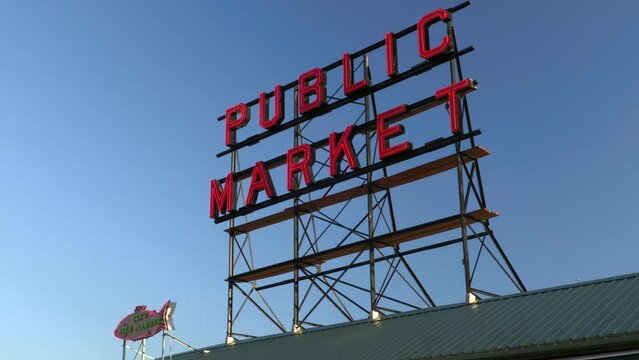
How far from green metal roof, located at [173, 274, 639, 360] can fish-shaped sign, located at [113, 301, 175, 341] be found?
4515 mm

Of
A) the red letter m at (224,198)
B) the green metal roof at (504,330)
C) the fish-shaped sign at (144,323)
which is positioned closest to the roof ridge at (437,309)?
the green metal roof at (504,330)

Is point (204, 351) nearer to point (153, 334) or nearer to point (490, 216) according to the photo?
point (153, 334)

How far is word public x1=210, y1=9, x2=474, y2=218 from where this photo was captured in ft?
111

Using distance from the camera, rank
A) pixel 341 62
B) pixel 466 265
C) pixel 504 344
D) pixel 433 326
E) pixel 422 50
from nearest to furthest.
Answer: pixel 504 344, pixel 433 326, pixel 466 265, pixel 422 50, pixel 341 62

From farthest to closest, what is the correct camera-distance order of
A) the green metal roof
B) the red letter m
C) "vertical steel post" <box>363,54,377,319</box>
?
the red letter m
"vertical steel post" <box>363,54,377,319</box>
the green metal roof

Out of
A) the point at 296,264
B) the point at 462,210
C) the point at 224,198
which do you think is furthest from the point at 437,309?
the point at 224,198

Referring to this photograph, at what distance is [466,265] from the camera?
30.5 meters

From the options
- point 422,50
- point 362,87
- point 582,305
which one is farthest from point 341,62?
point 582,305

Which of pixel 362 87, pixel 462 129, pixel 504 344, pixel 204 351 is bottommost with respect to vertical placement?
pixel 504 344

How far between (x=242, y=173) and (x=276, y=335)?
8.66 meters

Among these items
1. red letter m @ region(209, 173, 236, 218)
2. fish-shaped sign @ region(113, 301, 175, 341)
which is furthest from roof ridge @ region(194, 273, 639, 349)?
red letter m @ region(209, 173, 236, 218)

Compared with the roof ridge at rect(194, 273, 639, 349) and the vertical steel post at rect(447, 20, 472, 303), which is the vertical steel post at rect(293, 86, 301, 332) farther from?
the vertical steel post at rect(447, 20, 472, 303)

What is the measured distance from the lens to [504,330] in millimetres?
23453

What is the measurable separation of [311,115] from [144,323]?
1167cm
